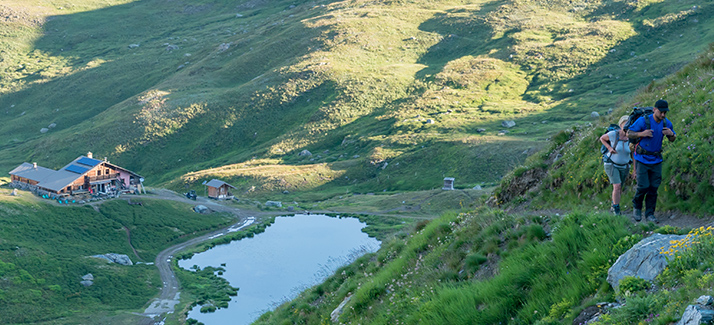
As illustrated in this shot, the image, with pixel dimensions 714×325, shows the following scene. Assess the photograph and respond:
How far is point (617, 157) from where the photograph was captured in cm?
1358

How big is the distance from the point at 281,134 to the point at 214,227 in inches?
3110

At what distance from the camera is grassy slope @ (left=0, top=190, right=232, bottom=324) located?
5176cm

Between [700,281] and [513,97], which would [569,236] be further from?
[513,97]

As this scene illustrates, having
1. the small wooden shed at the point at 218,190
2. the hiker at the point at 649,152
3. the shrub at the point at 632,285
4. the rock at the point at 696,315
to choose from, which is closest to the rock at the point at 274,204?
the small wooden shed at the point at 218,190

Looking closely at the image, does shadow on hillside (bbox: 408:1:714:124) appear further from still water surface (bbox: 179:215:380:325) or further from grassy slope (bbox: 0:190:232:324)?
grassy slope (bbox: 0:190:232:324)

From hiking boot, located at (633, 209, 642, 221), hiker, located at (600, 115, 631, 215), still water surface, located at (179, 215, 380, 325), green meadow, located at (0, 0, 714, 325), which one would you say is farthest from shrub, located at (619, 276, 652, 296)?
still water surface, located at (179, 215, 380, 325)

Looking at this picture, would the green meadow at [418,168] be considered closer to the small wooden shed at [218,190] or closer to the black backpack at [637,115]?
the black backpack at [637,115]

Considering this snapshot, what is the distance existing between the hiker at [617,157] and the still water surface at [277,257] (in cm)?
3756

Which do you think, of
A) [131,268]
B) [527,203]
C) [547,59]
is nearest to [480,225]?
[527,203]

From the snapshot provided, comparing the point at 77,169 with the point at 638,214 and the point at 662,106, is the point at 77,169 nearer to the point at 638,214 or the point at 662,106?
the point at 638,214

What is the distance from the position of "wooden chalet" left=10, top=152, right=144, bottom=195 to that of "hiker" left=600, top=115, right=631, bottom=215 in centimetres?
8312

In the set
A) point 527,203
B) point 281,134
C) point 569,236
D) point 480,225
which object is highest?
point 569,236

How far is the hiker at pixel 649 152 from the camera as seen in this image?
12477mm

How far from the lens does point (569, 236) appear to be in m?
10.4
